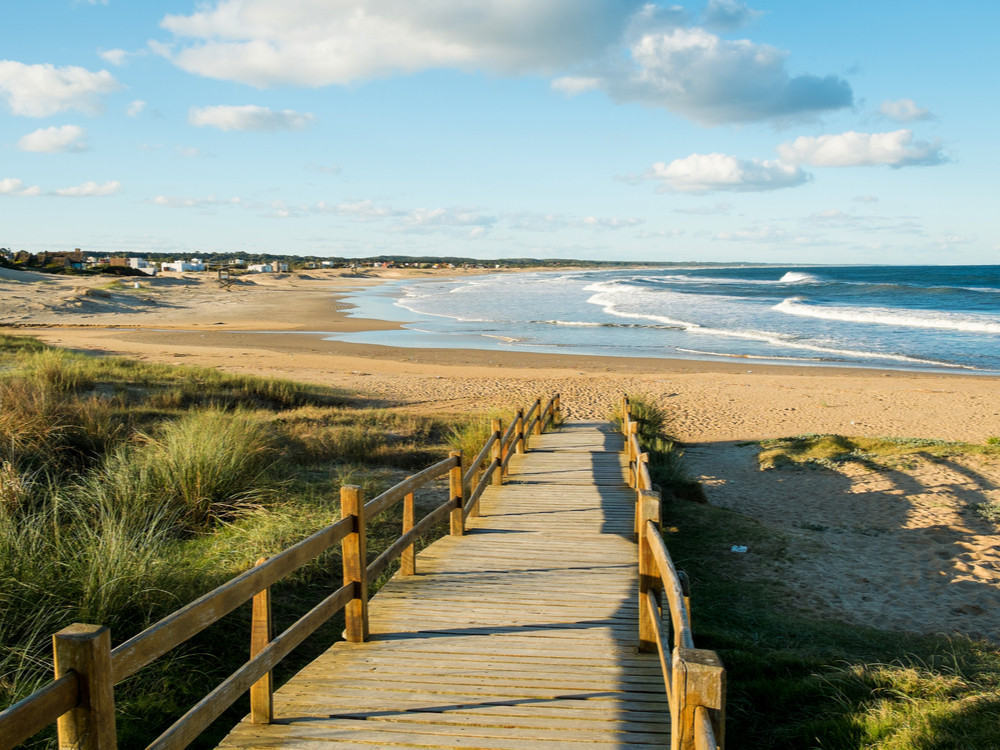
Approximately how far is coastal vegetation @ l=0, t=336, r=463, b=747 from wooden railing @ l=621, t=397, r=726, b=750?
105 inches

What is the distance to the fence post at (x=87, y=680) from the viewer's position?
2201mm

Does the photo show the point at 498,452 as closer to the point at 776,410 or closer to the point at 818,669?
the point at 818,669

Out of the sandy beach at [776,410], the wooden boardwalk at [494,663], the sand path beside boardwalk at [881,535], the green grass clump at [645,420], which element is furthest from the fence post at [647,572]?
the green grass clump at [645,420]

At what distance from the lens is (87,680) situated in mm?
2225

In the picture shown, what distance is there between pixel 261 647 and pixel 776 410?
16.6 m

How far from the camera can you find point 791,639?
6.12m

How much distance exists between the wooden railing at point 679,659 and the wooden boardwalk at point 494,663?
32 cm

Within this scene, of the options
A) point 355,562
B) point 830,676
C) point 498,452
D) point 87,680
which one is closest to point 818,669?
point 830,676

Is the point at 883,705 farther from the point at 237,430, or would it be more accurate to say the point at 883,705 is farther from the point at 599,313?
the point at 599,313

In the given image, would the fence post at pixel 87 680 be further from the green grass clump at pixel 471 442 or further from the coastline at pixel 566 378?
the coastline at pixel 566 378

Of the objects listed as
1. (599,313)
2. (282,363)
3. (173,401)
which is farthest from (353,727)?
(599,313)

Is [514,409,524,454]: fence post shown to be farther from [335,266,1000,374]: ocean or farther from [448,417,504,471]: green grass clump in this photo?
[335,266,1000,374]: ocean

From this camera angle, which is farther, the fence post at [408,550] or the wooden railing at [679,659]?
the fence post at [408,550]

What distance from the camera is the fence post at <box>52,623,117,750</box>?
220 cm
